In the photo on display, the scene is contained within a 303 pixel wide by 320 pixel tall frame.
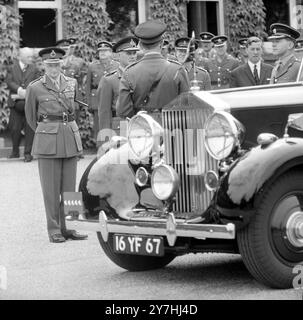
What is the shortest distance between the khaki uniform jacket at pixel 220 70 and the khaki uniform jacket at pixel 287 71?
7.32 m

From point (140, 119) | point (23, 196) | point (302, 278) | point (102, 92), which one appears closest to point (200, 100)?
point (140, 119)

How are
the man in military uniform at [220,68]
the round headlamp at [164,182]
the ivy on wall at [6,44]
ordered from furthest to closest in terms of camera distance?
the ivy on wall at [6,44], the man in military uniform at [220,68], the round headlamp at [164,182]

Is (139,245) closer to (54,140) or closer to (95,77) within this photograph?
(54,140)

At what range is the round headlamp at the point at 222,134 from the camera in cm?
679

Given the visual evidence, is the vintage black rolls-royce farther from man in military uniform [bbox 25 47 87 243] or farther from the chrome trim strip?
man in military uniform [bbox 25 47 87 243]

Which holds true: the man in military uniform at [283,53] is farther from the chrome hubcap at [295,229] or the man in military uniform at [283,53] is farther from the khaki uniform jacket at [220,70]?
the khaki uniform jacket at [220,70]

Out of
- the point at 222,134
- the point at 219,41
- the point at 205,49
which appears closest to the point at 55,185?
the point at 222,134

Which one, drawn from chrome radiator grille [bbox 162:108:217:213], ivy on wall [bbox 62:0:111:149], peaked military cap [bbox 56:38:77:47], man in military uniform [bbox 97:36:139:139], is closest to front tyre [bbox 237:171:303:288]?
chrome radiator grille [bbox 162:108:217:213]

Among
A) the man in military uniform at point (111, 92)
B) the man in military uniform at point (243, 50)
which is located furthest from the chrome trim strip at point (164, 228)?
the man in military uniform at point (243, 50)

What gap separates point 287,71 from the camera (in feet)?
28.1

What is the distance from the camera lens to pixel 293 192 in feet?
22.3

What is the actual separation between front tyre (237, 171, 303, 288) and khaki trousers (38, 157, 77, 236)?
3.19 m

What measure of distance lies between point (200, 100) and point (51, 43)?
12829mm
